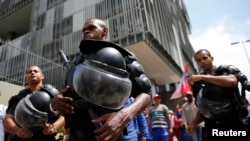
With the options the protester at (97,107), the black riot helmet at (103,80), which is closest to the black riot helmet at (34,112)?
the protester at (97,107)

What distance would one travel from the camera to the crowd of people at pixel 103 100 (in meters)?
1.12

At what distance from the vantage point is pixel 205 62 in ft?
8.22

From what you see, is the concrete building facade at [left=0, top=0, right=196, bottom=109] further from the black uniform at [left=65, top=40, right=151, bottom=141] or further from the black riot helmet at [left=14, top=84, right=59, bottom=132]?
the black uniform at [left=65, top=40, right=151, bottom=141]

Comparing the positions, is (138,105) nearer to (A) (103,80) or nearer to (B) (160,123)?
(A) (103,80)

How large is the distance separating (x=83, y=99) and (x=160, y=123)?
4605mm

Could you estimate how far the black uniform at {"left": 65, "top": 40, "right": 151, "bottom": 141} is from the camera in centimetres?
120

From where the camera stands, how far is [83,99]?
3.99 feet

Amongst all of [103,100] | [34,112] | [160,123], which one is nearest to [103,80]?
[103,100]

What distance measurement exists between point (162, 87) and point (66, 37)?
9.21 meters

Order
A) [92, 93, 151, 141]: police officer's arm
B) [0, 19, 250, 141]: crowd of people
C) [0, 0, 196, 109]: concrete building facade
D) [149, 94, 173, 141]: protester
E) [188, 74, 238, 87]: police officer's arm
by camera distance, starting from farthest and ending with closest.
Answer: [0, 0, 196, 109]: concrete building facade
[149, 94, 173, 141]: protester
[188, 74, 238, 87]: police officer's arm
[0, 19, 250, 141]: crowd of people
[92, 93, 151, 141]: police officer's arm

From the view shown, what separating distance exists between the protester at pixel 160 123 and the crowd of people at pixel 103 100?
84.2 inches

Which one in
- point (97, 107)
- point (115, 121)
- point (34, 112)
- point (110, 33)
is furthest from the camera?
point (110, 33)

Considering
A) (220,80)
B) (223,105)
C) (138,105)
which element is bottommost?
(223,105)

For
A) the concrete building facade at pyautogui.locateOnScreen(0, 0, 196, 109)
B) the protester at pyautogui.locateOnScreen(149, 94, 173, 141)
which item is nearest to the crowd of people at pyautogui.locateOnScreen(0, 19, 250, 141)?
the protester at pyautogui.locateOnScreen(149, 94, 173, 141)
